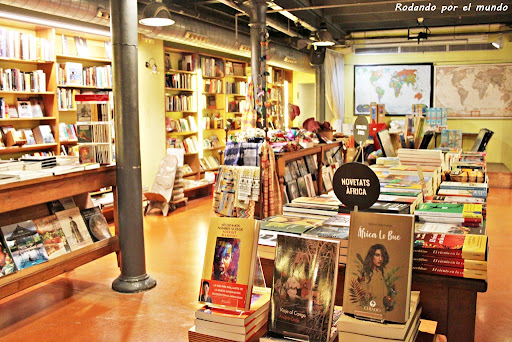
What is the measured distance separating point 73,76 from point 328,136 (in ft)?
13.7

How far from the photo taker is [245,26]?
37.6 feet

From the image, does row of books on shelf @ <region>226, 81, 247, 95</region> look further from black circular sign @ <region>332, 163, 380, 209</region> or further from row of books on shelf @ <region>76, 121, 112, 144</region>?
black circular sign @ <region>332, 163, 380, 209</region>

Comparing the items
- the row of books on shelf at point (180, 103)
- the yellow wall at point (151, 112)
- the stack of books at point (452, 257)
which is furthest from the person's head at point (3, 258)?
the row of books on shelf at point (180, 103)

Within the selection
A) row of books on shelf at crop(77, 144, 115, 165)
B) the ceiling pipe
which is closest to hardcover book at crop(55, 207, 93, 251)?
row of books on shelf at crop(77, 144, 115, 165)

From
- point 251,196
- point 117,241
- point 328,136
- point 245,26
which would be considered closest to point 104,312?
point 117,241

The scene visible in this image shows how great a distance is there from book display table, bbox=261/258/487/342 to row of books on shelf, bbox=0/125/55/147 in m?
5.91

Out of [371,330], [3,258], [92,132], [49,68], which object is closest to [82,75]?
[49,68]

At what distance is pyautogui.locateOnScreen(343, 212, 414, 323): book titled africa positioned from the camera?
1716 mm

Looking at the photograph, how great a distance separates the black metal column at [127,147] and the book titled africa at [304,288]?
2.86 m

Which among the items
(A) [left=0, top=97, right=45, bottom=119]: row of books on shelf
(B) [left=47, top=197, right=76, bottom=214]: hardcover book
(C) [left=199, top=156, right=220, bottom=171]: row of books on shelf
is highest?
(A) [left=0, top=97, right=45, bottom=119]: row of books on shelf

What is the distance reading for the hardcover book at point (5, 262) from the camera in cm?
368

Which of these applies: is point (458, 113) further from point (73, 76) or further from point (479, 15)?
point (73, 76)

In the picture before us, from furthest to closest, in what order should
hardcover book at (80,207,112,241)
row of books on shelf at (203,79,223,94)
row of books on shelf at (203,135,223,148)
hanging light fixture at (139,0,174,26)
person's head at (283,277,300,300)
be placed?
row of books on shelf at (203,135,223,148) → row of books on shelf at (203,79,223,94) → hanging light fixture at (139,0,174,26) → hardcover book at (80,207,112,241) → person's head at (283,277,300,300)

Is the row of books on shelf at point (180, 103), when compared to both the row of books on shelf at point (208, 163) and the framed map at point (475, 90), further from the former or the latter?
the framed map at point (475, 90)
